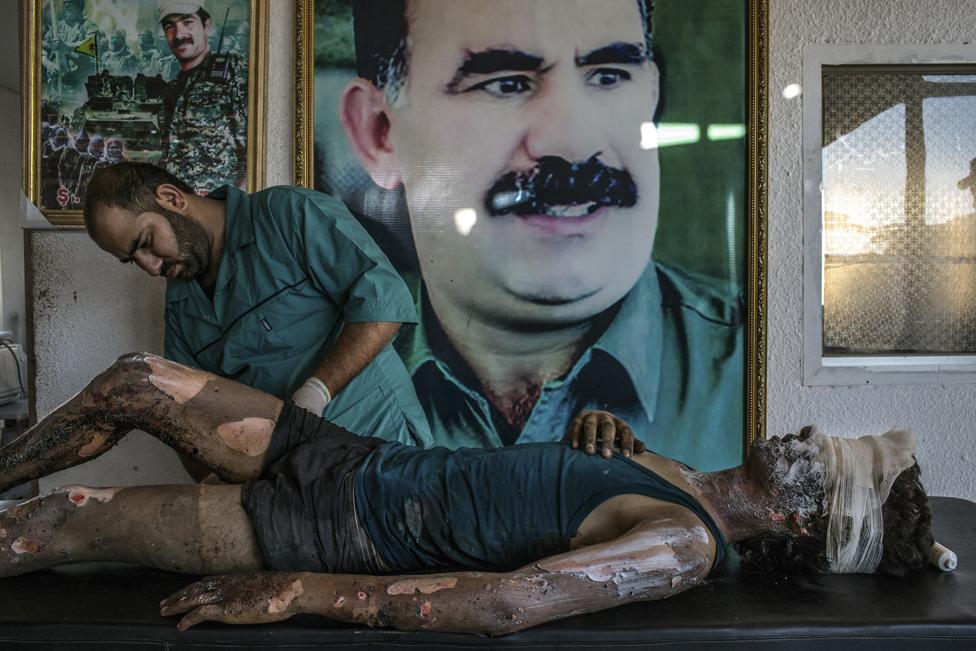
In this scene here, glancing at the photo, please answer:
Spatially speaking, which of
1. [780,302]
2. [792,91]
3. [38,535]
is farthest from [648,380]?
[38,535]

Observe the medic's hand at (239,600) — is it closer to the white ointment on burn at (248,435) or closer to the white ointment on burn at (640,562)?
the white ointment on burn at (248,435)

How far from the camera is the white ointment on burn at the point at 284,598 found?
1.34m

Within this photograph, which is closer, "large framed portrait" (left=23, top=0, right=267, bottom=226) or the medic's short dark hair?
the medic's short dark hair

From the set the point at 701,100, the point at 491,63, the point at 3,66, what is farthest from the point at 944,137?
the point at 3,66

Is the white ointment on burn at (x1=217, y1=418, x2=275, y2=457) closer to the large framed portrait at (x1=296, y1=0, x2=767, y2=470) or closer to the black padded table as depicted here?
the black padded table

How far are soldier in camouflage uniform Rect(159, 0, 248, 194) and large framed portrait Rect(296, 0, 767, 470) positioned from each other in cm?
20

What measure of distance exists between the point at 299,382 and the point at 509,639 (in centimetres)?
99

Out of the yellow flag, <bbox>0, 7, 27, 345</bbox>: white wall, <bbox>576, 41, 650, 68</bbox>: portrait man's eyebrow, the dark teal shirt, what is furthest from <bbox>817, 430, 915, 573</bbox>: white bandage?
<bbox>0, 7, 27, 345</bbox>: white wall

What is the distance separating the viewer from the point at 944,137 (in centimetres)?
268

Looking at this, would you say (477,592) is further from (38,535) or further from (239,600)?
(38,535)

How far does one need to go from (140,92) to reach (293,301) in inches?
41.6

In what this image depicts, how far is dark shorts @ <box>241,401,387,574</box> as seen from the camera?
1543 mm

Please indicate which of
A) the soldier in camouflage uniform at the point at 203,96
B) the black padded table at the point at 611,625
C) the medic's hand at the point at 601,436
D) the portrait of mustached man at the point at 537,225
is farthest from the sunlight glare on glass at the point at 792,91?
the soldier in camouflage uniform at the point at 203,96

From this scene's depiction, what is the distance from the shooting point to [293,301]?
2.02 metres
